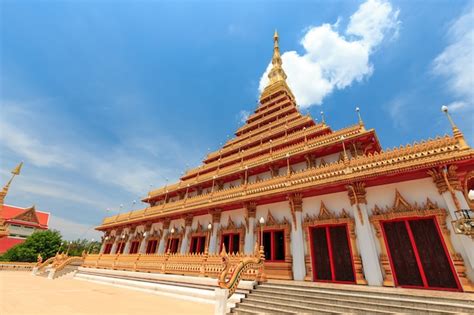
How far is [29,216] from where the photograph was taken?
41562 mm

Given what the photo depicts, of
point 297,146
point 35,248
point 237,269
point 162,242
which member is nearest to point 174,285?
point 237,269

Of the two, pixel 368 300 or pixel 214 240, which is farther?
pixel 214 240

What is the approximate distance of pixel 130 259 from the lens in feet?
52.6

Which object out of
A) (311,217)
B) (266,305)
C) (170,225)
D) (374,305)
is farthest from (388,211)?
(170,225)

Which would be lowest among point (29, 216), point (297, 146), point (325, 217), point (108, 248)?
point (108, 248)

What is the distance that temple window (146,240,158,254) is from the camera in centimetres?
1957

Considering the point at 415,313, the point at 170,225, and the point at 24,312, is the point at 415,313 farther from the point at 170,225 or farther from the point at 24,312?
the point at 170,225

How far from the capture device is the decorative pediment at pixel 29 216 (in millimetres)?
40091

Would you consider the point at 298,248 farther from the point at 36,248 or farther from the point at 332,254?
the point at 36,248

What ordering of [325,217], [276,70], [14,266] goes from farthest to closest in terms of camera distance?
[276,70] < [14,266] < [325,217]

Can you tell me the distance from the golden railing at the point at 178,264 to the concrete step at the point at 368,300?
5.46ft

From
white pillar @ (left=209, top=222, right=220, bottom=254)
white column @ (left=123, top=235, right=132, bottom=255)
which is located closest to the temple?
white column @ (left=123, top=235, right=132, bottom=255)

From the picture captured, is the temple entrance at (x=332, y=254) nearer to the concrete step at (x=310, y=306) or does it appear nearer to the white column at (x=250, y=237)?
the concrete step at (x=310, y=306)

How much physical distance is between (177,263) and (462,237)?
41.9 feet
